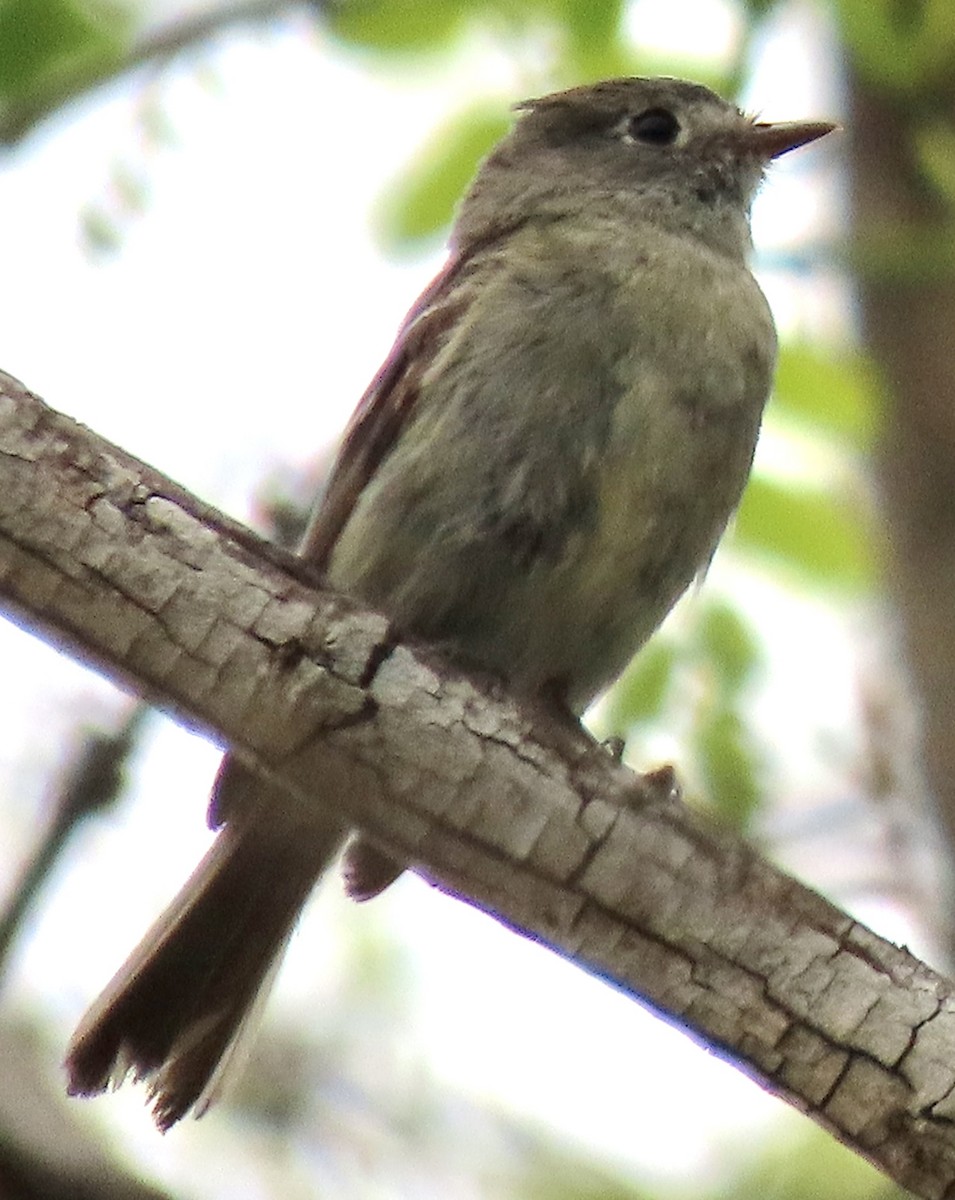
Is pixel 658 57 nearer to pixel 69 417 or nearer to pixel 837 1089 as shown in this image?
pixel 69 417

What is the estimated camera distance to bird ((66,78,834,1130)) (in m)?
3.73

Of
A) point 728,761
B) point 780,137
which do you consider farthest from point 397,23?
point 728,761

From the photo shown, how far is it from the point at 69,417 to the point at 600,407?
45.9 inches

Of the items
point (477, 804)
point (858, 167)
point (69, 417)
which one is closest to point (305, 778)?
point (477, 804)

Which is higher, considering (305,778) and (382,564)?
(382,564)

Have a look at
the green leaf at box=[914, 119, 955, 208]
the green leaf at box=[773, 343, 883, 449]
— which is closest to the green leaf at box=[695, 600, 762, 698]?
the green leaf at box=[773, 343, 883, 449]

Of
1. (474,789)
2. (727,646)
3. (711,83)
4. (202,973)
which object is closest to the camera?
(474,789)

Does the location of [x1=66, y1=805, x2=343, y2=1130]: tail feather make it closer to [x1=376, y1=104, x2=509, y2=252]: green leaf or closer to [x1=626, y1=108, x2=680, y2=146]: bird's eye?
[x1=376, y1=104, x2=509, y2=252]: green leaf

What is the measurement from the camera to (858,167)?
5992 mm

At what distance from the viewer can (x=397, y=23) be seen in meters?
4.32

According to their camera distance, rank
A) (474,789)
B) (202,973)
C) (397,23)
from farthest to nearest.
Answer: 1. (397,23)
2. (202,973)
3. (474,789)

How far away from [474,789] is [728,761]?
41.9 inches

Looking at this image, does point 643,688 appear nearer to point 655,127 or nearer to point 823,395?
point 823,395

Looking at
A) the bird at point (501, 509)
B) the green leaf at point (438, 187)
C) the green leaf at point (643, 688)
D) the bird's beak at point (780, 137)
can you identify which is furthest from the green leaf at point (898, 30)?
the green leaf at point (643, 688)
